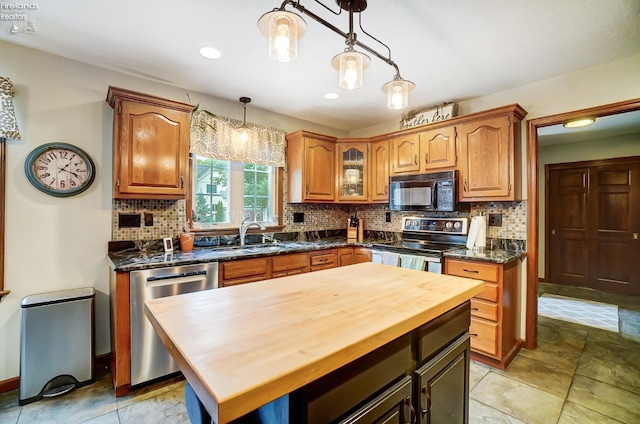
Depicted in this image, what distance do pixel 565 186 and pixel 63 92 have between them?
6.75 m

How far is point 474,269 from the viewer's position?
8.36ft

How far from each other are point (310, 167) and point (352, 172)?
0.63 metres

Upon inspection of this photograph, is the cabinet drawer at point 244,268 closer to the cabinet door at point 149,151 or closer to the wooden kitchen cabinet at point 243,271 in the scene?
the wooden kitchen cabinet at point 243,271

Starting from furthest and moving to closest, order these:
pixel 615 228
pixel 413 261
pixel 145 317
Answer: pixel 615 228, pixel 413 261, pixel 145 317

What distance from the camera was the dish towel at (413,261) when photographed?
2834mm

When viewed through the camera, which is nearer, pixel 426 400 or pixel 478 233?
pixel 426 400

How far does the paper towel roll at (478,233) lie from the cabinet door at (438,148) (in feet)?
2.05

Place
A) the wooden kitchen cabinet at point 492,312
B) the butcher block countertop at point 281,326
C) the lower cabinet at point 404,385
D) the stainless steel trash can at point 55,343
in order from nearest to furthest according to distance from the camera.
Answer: the butcher block countertop at point 281,326
the lower cabinet at point 404,385
the stainless steel trash can at point 55,343
the wooden kitchen cabinet at point 492,312

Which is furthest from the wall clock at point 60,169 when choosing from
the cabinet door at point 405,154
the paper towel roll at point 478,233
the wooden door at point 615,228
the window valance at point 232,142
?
the wooden door at point 615,228

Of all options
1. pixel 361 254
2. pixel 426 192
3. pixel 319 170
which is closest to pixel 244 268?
pixel 361 254

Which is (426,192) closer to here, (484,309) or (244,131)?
(484,309)

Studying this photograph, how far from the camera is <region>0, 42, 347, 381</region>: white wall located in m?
2.14

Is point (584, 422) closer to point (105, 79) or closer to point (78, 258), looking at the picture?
point (78, 258)

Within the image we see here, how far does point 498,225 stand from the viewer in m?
2.99
